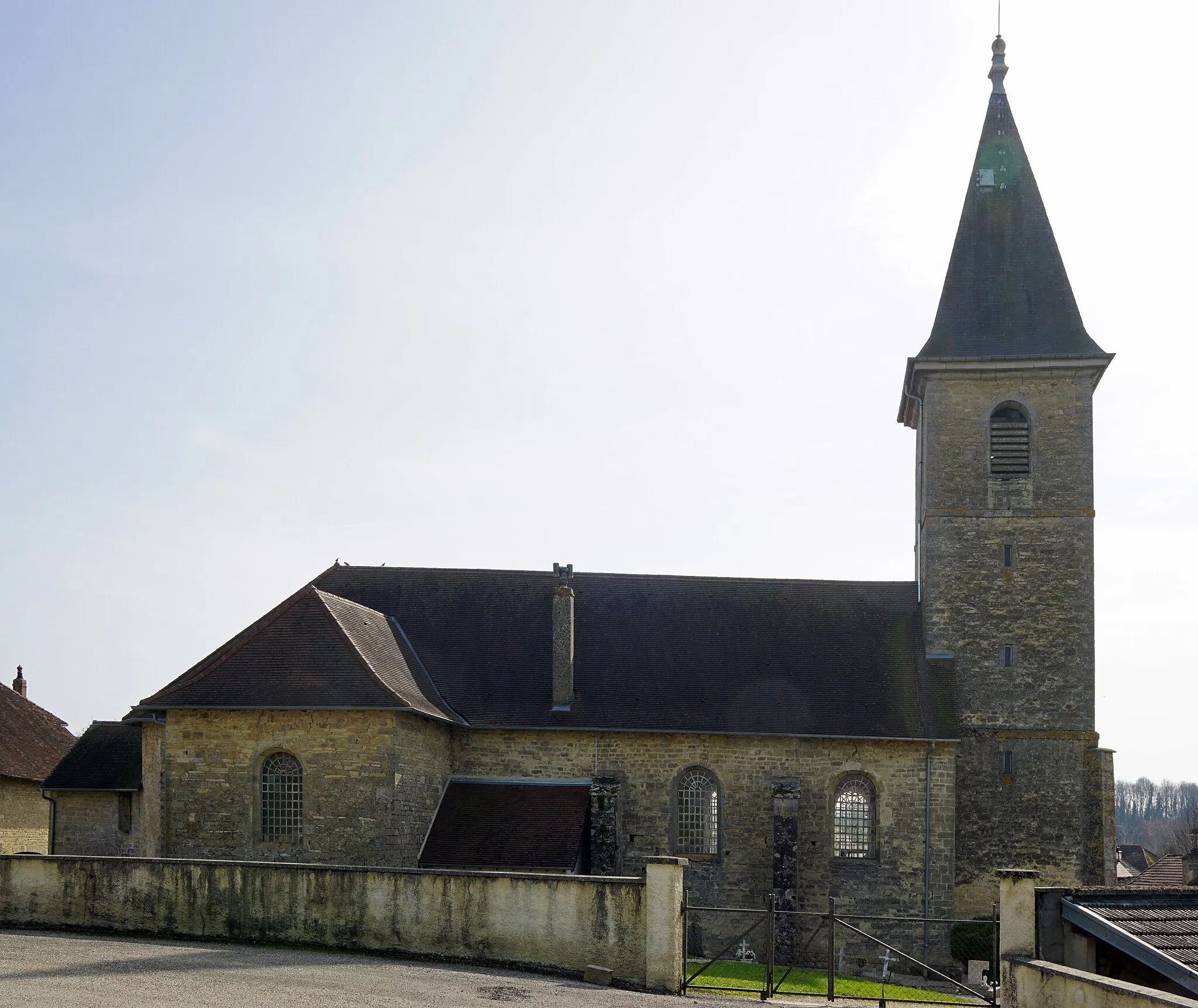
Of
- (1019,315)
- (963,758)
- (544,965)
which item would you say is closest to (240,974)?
(544,965)

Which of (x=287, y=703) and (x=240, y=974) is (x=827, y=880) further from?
(x=240, y=974)

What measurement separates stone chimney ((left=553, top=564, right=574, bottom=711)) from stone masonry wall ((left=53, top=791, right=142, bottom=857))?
10484 mm

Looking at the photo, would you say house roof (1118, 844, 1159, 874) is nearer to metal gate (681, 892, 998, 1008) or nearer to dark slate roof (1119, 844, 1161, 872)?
dark slate roof (1119, 844, 1161, 872)

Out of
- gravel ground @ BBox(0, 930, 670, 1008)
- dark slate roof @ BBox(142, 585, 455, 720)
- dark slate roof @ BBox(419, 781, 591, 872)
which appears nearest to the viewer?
gravel ground @ BBox(0, 930, 670, 1008)

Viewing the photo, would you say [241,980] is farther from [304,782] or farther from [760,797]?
[760,797]

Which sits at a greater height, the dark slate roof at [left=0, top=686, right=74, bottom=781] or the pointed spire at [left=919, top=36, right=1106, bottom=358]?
the pointed spire at [left=919, top=36, right=1106, bottom=358]

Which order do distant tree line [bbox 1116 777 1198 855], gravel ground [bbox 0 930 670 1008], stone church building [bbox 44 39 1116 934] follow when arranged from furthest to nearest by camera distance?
distant tree line [bbox 1116 777 1198 855] → stone church building [bbox 44 39 1116 934] → gravel ground [bbox 0 930 670 1008]

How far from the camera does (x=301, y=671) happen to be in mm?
24281

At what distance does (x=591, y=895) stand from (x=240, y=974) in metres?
4.13

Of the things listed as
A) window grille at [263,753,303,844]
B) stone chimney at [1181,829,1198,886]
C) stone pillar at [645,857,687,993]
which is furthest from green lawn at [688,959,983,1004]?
stone chimney at [1181,829,1198,886]

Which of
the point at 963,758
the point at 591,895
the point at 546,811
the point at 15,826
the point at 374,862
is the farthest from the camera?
the point at 15,826

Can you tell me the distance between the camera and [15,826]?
35.8 meters

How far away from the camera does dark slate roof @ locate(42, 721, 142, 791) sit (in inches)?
1207

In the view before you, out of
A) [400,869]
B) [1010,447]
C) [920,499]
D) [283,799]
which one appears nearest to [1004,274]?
[1010,447]
